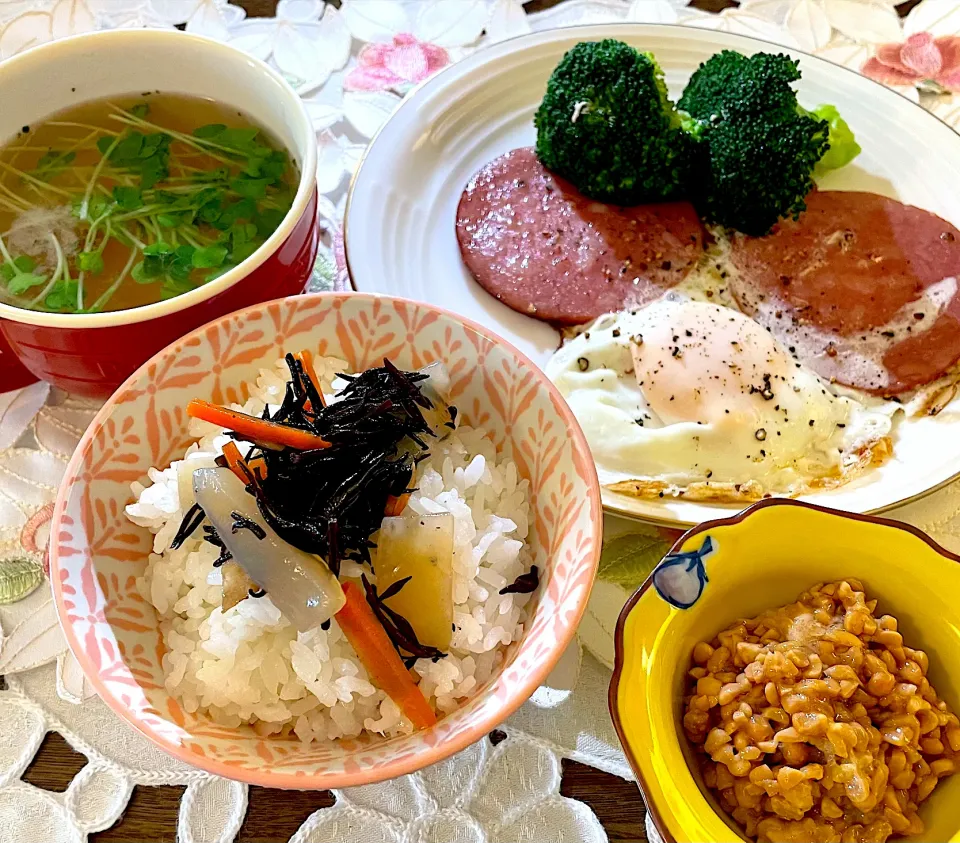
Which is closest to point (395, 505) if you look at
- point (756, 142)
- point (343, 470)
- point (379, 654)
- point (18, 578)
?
point (343, 470)

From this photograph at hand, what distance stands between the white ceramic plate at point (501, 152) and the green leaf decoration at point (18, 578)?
0.82 metres

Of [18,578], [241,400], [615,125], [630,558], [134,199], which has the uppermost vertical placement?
[615,125]

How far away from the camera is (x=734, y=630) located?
1.23 m

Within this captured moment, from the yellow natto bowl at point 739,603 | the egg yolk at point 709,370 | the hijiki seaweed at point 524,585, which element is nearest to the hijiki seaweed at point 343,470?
the hijiki seaweed at point 524,585

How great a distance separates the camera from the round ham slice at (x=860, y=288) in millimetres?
1803

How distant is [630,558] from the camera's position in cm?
150

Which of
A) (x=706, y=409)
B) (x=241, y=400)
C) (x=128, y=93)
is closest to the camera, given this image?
(x=241, y=400)

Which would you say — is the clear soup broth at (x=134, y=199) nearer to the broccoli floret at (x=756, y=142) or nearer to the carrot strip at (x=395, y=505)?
the carrot strip at (x=395, y=505)

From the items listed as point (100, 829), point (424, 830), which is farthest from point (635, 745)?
point (100, 829)

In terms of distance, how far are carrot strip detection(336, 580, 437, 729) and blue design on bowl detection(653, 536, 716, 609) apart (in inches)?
14.6

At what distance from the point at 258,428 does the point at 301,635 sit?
292mm

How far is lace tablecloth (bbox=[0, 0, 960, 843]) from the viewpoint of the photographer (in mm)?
1250

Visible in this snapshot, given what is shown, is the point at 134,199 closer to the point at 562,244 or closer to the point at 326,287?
the point at 326,287

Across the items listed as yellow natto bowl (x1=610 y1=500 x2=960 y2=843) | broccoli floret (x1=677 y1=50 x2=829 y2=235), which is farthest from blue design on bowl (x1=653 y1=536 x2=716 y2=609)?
broccoli floret (x1=677 y1=50 x2=829 y2=235)
